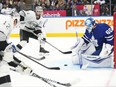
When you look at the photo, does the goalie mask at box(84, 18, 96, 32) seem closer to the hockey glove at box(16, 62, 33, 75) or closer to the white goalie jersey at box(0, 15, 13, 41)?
the hockey glove at box(16, 62, 33, 75)

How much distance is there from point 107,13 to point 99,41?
4.44m

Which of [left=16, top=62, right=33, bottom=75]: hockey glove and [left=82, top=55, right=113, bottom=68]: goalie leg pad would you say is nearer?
[left=16, top=62, right=33, bottom=75]: hockey glove

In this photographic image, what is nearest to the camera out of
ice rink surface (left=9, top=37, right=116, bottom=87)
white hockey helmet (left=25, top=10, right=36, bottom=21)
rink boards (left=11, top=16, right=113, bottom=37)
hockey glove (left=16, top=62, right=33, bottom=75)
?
hockey glove (left=16, top=62, right=33, bottom=75)

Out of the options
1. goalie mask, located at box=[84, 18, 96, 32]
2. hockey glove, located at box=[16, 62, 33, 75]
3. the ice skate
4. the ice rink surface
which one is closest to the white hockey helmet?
the ice rink surface

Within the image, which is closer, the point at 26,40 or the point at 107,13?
the point at 26,40

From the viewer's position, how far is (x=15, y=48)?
612cm

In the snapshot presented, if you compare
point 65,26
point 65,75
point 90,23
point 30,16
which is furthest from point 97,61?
point 65,26

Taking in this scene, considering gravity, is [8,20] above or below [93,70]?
above

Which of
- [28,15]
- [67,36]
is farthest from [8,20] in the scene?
[67,36]

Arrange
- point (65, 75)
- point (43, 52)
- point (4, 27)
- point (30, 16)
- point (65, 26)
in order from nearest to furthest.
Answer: point (4, 27) → point (65, 75) → point (30, 16) → point (43, 52) → point (65, 26)

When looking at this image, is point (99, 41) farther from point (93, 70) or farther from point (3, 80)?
point (3, 80)

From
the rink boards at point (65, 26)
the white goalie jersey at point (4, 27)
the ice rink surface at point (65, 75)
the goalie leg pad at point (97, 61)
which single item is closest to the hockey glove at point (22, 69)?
the white goalie jersey at point (4, 27)

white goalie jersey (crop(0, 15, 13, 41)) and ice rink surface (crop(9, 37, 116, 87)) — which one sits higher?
white goalie jersey (crop(0, 15, 13, 41))

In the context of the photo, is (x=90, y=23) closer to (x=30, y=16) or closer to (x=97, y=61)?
(x=97, y=61)
